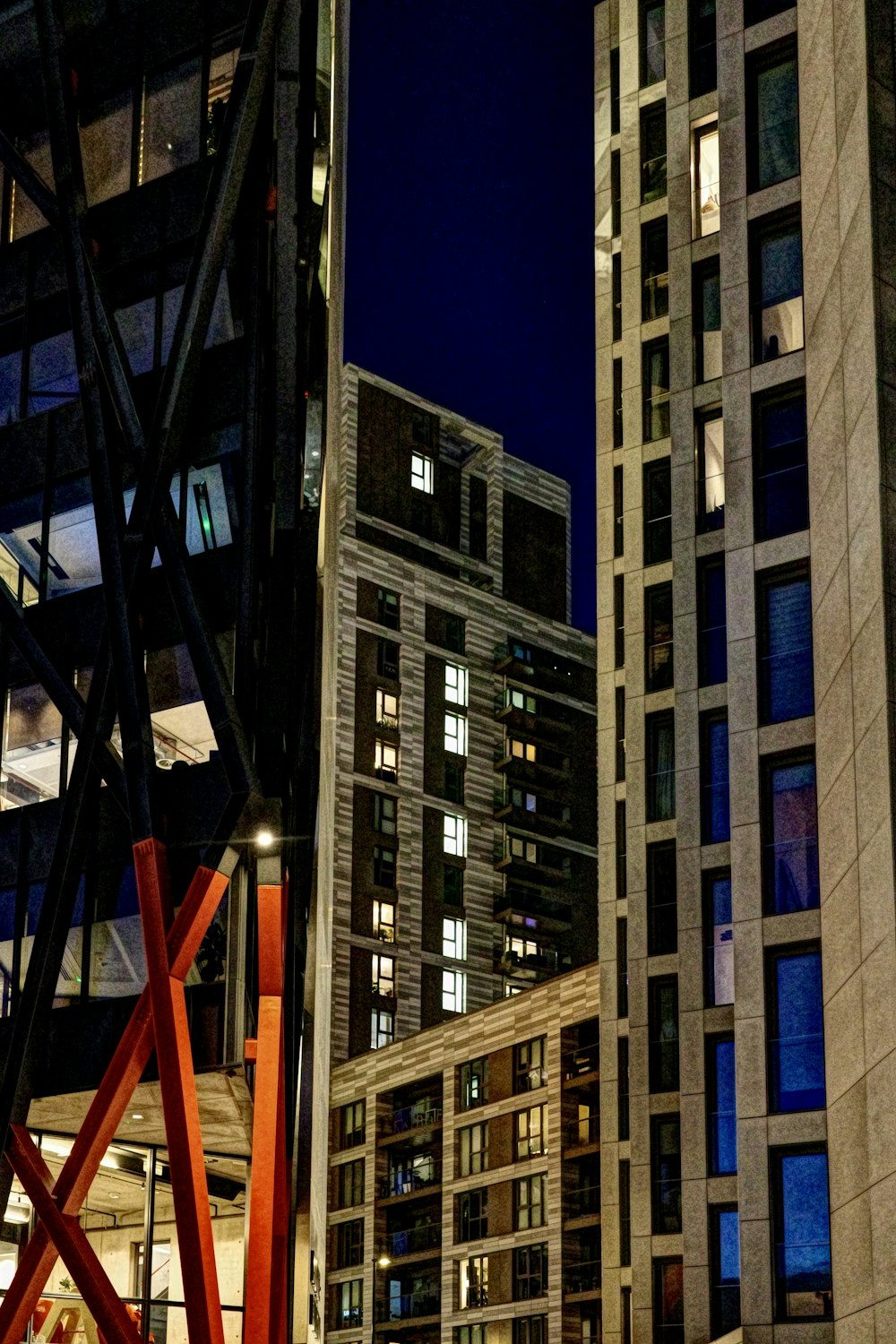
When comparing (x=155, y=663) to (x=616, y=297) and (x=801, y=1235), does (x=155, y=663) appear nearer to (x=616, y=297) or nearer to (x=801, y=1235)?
Answer: (x=801, y=1235)

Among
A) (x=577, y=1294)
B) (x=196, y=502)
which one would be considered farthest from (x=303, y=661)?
(x=577, y=1294)

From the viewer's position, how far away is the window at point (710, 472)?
172 feet

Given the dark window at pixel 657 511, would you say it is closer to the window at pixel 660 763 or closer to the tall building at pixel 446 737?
the window at pixel 660 763

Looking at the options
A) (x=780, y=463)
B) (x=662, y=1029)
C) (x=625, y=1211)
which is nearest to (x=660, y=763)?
(x=662, y=1029)

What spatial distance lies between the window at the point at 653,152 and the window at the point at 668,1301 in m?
34.5

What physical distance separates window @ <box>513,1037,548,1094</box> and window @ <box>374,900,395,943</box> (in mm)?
24509

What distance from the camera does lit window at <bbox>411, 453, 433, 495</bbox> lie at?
128 m

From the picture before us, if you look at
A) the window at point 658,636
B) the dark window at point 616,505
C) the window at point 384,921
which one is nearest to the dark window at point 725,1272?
the window at point 658,636

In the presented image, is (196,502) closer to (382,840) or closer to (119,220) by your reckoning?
(119,220)

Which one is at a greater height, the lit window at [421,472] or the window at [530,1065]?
the lit window at [421,472]

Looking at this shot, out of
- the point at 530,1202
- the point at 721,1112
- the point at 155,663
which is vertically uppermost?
the point at 155,663

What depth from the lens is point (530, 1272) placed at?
277 feet

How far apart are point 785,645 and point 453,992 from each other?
240 feet

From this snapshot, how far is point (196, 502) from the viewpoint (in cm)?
3516
